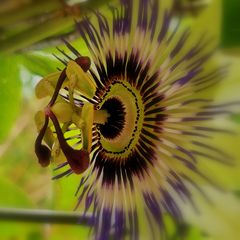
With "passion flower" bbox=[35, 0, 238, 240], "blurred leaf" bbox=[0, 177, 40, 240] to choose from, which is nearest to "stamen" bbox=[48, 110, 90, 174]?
"passion flower" bbox=[35, 0, 238, 240]

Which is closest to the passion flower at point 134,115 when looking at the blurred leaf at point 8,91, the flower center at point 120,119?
the flower center at point 120,119

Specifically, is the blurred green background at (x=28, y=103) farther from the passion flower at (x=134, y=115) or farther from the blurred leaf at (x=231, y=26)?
the blurred leaf at (x=231, y=26)

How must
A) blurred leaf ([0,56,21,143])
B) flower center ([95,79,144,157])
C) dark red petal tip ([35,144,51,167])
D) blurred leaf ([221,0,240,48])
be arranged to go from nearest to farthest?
1. blurred leaf ([221,0,240,48])
2. flower center ([95,79,144,157])
3. dark red petal tip ([35,144,51,167])
4. blurred leaf ([0,56,21,143])

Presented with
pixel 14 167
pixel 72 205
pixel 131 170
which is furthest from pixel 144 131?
pixel 14 167

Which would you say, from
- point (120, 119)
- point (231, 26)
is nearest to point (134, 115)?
point (120, 119)

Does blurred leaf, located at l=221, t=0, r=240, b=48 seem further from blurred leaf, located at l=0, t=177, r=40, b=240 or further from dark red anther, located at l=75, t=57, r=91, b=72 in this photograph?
blurred leaf, located at l=0, t=177, r=40, b=240

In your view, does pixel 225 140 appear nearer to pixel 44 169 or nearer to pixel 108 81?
pixel 108 81
